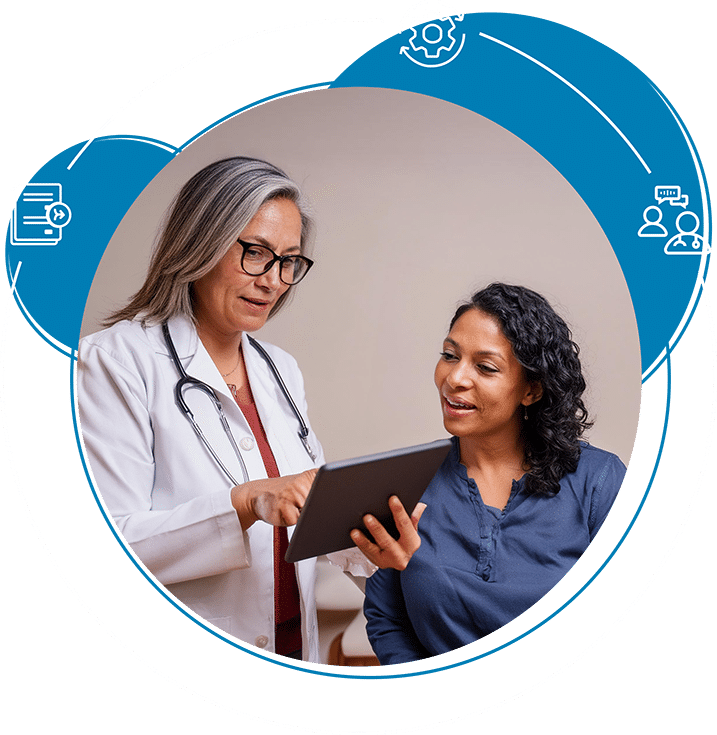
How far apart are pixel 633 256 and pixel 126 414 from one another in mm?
1469

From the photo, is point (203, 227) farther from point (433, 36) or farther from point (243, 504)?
point (433, 36)

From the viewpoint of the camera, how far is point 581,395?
2498 mm

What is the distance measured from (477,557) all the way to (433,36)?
1427mm

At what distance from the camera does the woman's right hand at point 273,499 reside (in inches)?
89.0

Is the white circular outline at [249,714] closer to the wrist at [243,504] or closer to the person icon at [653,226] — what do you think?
the person icon at [653,226]

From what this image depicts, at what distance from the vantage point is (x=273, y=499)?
2.29m

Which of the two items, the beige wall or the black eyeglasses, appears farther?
the beige wall

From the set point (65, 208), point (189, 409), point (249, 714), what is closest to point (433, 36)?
point (65, 208)

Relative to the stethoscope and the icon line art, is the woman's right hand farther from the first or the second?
the icon line art

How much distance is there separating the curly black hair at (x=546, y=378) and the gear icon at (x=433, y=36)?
0.69 metres

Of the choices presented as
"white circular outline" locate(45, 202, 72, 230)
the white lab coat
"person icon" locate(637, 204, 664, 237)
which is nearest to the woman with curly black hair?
the white lab coat

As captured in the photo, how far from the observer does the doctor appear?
238 centimetres

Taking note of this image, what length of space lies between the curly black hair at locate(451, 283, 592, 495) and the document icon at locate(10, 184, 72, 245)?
1134mm

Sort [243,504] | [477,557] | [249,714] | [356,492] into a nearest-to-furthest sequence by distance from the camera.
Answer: [356,492] < [243,504] < [477,557] < [249,714]
